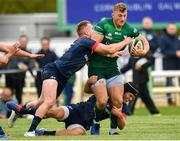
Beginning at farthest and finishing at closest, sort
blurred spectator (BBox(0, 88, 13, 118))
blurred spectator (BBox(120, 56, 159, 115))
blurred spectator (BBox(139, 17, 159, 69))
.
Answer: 1. blurred spectator (BBox(139, 17, 159, 69))
2. blurred spectator (BBox(120, 56, 159, 115))
3. blurred spectator (BBox(0, 88, 13, 118))

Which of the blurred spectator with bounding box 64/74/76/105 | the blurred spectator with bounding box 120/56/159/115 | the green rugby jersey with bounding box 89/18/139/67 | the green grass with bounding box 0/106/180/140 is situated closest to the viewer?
the green grass with bounding box 0/106/180/140

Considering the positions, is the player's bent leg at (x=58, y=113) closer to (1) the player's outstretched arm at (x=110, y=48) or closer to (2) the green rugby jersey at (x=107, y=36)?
(2) the green rugby jersey at (x=107, y=36)

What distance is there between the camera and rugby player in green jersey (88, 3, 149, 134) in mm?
14797

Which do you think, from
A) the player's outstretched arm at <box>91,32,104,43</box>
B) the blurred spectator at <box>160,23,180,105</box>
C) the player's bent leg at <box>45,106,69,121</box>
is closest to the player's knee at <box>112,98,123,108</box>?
the player's bent leg at <box>45,106,69,121</box>

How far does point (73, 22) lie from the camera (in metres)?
26.4

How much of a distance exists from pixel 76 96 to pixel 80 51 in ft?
34.0

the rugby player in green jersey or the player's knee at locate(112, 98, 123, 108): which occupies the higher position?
the rugby player in green jersey

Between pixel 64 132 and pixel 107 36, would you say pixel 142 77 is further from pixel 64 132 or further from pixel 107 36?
pixel 64 132

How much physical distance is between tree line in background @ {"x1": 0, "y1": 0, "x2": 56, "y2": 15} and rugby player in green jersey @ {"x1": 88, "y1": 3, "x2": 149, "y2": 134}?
30.3 m

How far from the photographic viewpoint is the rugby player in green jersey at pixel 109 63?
48.5 feet

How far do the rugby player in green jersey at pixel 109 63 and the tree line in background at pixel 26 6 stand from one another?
99.3 ft

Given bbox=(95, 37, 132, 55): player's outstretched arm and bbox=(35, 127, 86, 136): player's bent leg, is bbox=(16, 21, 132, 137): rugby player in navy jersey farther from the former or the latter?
bbox=(35, 127, 86, 136): player's bent leg

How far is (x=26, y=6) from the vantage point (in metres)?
47.3

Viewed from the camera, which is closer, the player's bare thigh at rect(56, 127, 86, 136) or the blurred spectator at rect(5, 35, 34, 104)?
the player's bare thigh at rect(56, 127, 86, 136)
